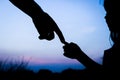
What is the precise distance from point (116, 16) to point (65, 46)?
1.80 metres

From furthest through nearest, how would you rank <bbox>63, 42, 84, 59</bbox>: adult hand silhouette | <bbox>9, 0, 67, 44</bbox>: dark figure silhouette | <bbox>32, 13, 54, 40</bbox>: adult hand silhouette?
<bbox>63, 42, 84, 59</bbox>: adult hand silhouette < <bbox>32, 13, 54, 40</bbox>: adult hand silhouette < <bbox>9, 0, 67, 44</bbox>: dark figure silhouette

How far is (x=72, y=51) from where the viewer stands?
76.8 inches

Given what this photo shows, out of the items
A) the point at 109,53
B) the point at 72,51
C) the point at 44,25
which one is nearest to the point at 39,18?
the point at 44,25

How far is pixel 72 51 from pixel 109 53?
1171 millimetres

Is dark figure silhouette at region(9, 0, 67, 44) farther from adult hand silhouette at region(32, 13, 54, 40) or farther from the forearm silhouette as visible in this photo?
the forearm silhouette

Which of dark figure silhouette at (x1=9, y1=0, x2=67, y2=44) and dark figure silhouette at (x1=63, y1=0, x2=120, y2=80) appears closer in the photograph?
dark figure silhouette at (x1=9, y1=0, x2=67, y2=44)

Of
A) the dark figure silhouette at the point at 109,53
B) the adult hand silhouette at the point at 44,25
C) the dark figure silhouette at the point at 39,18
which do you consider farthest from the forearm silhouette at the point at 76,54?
the adult hand silhouette at the point at 44,25

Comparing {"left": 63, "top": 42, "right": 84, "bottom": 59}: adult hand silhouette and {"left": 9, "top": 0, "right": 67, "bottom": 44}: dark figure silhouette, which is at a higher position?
{"left": 63, "top": 42, "right": 84, "bottom": 59}: adult hand silhouette

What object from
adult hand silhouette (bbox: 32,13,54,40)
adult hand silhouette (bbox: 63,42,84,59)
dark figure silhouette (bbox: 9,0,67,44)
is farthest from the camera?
adult hand silhouette (bbox: 63,42,84,59)

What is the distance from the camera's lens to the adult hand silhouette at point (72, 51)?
1.91 m

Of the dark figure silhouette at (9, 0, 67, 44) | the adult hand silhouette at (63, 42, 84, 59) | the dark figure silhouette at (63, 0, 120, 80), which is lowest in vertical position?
the dark figure silhouette at (9, 0, 67, 44)

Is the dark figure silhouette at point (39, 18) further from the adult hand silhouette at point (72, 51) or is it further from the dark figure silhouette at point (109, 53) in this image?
the dark figure silhouette at point (109, 53)

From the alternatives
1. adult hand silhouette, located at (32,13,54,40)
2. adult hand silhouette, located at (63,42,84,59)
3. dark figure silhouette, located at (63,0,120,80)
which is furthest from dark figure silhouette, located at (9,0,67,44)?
dark figure silhouette, located at (63,0,120,80)

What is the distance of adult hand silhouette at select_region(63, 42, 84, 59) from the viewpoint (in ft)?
6.25
